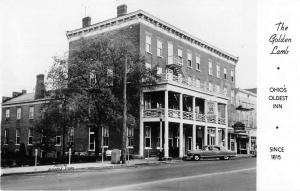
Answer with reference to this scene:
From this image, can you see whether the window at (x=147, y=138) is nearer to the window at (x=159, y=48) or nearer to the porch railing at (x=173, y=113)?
the porch railing at (x=173, y=113)

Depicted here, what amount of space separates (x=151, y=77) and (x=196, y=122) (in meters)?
6.21

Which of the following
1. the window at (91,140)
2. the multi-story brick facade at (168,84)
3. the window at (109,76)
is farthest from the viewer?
the window at (91,140)

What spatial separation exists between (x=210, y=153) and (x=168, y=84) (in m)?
5.64

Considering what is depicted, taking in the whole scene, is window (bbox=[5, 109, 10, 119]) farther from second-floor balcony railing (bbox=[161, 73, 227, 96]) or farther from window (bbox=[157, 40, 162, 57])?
second-floor balcony railing (bbox=[161, 73, 227, 96])

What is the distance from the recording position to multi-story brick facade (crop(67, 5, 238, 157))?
29.9 m

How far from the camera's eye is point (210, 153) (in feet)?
95.8

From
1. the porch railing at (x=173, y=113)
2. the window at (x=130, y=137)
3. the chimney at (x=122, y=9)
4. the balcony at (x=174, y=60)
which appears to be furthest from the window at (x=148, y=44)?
the window at (x=130, y=137)

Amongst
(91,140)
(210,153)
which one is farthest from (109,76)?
(210,153)

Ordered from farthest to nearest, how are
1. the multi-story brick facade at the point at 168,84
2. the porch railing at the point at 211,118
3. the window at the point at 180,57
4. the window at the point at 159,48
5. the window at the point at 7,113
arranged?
the window at the point at 7,113 → the window at the point at 180,57 → the porch railing at the point at 211,118 → the window at the point at 159,48 → the multi-story brick facade at the point at 168,84

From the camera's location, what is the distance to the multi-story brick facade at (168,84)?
2989 cm

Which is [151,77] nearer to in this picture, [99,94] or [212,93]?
[99,94]

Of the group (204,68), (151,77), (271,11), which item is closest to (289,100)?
(271,11)

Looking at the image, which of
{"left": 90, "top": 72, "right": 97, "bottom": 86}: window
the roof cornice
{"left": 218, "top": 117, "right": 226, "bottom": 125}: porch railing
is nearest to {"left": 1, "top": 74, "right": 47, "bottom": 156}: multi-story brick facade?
the roof cornice

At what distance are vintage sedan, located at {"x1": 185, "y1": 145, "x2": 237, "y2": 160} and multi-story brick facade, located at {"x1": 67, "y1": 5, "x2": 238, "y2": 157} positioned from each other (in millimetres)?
1664
